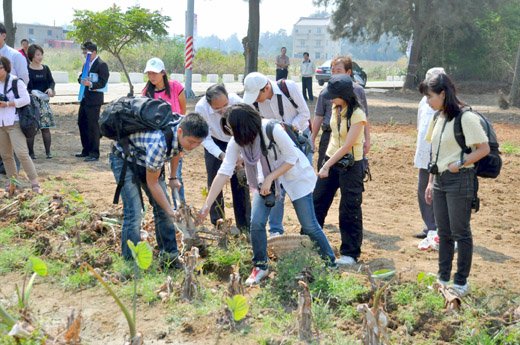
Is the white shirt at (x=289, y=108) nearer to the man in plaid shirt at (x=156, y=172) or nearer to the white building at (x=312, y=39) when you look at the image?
the man in plaid shirt at (x=156, y=172)

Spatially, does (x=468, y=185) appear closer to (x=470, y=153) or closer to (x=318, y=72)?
(x=470, y=153)

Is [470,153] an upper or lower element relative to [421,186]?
upper

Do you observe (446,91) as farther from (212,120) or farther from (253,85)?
(212,120)

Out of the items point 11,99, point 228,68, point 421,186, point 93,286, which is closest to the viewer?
point 93,286

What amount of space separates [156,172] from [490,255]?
11.0 ft

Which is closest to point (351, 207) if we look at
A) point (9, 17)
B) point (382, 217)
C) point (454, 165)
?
point (454, 165)

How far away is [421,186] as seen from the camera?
6.83 m

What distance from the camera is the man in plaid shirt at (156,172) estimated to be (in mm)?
5016

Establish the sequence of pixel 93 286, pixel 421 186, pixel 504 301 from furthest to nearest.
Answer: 1. pixel 421 186
2. pixel 93 286
3. pixel 504 301

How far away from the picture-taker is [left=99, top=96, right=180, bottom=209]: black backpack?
510cm

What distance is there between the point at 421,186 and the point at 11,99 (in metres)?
4.64

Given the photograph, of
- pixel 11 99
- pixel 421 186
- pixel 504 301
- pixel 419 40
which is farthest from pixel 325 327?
pixel 419 40

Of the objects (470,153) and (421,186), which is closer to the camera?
(470,153)

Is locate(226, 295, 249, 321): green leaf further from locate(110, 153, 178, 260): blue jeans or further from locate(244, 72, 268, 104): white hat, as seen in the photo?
locate(244, 72, 268, 104): white hat
